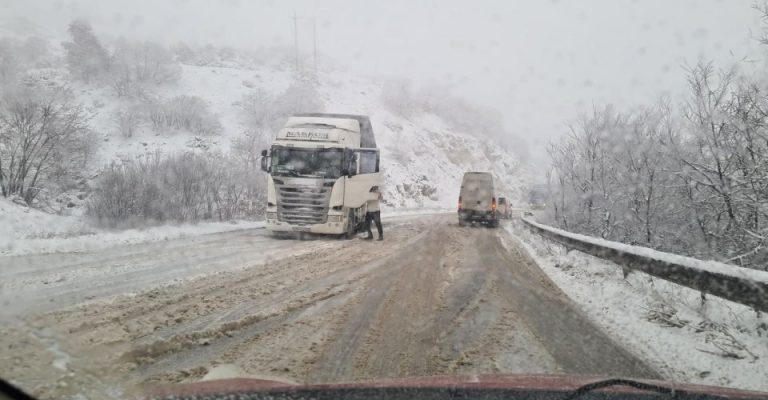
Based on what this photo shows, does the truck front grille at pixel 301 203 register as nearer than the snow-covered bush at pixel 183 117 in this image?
Yes

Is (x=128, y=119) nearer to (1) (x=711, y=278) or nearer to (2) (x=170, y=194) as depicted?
(2) (x=170, y=194)

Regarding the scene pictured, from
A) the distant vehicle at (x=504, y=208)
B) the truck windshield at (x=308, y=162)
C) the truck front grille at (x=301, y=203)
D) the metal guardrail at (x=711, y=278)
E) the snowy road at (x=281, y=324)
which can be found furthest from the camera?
the distant vehicle at (x=504, y=208)

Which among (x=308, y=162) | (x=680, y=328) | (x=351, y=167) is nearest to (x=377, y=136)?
(x=351, y=167)

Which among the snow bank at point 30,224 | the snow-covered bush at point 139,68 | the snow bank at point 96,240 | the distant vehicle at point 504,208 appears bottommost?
the distant vehicle at point 504,208

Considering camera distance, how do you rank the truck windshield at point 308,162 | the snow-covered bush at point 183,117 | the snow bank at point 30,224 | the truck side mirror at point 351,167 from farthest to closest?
1. the snow-covered bush at point 183,117
2. the truck side mirror at point 351,167
3. the truck windshield at point 308,162
4. the snow bank at point 30,224

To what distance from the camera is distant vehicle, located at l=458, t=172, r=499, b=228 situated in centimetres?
2353

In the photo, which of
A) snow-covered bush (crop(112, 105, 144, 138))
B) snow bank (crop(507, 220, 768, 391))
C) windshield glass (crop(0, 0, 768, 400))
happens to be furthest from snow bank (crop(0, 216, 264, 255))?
snow-covered bush (crop(112, 105, 144, 138))

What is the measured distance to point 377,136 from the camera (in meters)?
59.4

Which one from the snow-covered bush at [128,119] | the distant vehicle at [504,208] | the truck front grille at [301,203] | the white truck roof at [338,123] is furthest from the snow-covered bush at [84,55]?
the truck front grille at [301,203]

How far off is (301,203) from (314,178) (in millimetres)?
888

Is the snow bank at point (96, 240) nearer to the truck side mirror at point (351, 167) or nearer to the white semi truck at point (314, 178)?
the white semi truck at point (314, 178)

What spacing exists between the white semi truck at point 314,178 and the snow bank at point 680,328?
818cm

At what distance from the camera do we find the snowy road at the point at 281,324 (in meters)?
3.61

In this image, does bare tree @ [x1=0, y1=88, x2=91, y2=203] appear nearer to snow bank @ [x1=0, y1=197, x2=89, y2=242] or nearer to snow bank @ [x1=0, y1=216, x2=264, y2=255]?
snow bank @ [x1=0, y1=197, x2=89, y2=242]
